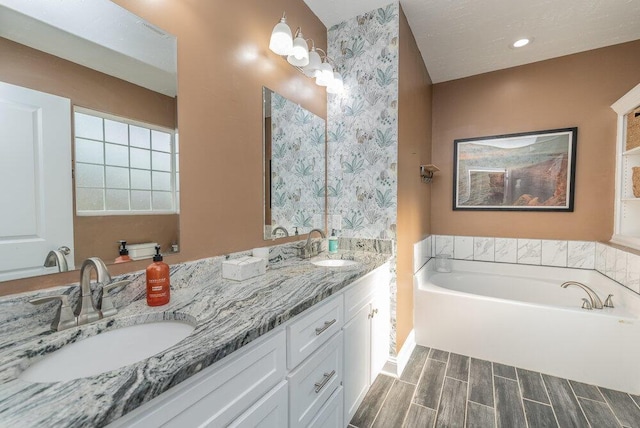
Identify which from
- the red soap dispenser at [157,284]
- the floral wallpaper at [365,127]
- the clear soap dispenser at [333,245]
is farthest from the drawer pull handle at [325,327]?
the floral wallpaper at [365,127]

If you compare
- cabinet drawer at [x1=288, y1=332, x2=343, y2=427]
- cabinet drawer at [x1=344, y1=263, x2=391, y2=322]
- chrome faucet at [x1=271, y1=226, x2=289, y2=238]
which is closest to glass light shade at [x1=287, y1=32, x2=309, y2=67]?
chrome faucet at [x1=271, y1=226, x2=289, y2=238]

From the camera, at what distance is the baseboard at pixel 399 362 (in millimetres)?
2001

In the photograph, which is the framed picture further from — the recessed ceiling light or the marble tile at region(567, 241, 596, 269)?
the recessed ceiling light

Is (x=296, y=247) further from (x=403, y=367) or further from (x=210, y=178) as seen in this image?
(x=403, y=367)

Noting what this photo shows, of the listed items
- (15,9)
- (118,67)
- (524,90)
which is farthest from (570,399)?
(15,9)

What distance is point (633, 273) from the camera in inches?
77.0

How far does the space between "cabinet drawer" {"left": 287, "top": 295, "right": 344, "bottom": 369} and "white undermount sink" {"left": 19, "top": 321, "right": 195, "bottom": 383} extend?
0.36 m

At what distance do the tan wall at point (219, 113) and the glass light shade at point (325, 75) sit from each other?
296 mm

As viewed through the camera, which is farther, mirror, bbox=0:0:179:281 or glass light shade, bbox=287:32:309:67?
glass light shade, bbox=287:32:309:67

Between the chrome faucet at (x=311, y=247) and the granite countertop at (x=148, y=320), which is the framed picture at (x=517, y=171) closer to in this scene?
the chrome faucet at (x=311, y=247)

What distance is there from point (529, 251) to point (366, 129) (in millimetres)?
2150

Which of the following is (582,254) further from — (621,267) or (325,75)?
(325,75)

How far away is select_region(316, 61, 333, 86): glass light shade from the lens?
1899 mm

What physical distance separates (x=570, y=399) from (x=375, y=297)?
136 centimetres
